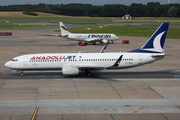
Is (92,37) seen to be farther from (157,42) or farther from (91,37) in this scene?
(157,42)

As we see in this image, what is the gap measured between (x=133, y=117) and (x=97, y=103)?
176 inches

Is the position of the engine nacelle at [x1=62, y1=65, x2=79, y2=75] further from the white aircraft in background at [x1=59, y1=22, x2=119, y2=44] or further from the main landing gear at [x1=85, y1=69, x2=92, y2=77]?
the white aircraft in background at [x1=59, y1=22, x2=119, y2=44]

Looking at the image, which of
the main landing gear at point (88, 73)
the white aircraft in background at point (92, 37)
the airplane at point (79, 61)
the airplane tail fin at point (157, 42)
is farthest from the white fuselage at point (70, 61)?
the white aircraft in background at point (92, 37)

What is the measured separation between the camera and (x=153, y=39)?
40.9 m

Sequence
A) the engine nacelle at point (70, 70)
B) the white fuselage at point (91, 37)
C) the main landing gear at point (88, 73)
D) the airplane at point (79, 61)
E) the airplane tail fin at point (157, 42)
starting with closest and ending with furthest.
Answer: the engine nacelle at point (70, 70)
the airplane at point (79, 61)
the main landing gear at point (88, 73)
the airplane tail fin at point (157, 42)
the white fuselage at point (91, 37)

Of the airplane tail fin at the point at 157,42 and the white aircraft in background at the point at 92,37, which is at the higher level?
the airplane tail fin at the point at 157,42

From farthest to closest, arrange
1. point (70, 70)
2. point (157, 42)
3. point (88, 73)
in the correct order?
point (157, 42) → point (88, 73) → point (70, 70)

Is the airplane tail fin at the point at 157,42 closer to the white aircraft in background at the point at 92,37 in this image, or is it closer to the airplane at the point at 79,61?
the airplane at the point at 79,61

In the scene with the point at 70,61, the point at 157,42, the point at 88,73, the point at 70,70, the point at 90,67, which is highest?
the point at 157,42

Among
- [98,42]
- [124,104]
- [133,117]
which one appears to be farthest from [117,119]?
[98,42]

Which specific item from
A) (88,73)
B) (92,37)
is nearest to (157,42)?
(88,73)

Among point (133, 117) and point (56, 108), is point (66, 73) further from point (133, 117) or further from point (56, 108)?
point (133, 117)

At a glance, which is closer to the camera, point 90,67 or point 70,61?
point 90,67

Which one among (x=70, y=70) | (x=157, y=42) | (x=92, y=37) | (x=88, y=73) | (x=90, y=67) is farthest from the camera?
(x=92, y=37)
